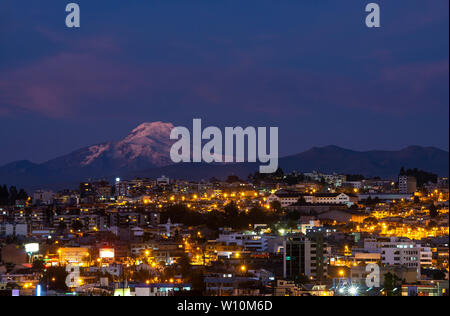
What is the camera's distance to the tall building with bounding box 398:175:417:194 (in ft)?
99.8

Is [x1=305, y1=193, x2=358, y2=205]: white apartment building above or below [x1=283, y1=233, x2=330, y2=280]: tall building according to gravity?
above

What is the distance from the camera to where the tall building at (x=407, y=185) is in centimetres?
3042

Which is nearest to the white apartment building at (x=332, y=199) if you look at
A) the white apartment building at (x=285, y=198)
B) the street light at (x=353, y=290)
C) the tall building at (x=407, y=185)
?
the white apartment building at (x=285, y=198)

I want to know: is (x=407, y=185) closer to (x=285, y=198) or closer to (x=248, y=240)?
(x=285, y=198)

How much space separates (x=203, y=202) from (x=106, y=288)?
47.4 feet

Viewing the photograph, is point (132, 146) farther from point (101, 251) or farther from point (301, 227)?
point (101, 251)

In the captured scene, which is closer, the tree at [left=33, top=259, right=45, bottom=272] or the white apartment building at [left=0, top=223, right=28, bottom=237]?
the tree at [left=33, top=259, right=45, bottom=272]

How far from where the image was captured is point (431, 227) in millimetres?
21609

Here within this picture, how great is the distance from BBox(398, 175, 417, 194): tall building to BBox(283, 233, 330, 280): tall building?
16.2 metres

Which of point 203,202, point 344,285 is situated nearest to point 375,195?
point 203,202

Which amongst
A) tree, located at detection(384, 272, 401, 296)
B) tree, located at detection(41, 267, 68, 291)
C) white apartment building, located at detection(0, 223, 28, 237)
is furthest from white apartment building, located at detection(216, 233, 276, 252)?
white apartment building, located at detection(0, 223, 28, 237)

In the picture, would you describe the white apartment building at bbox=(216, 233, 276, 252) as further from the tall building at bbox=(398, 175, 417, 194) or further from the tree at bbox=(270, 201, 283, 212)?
the tall building at bbox=(398, 175, 417, 194)

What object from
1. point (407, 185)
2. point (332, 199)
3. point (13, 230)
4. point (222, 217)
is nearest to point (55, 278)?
point (13, 230)

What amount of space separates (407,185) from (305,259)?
55.5 feet
